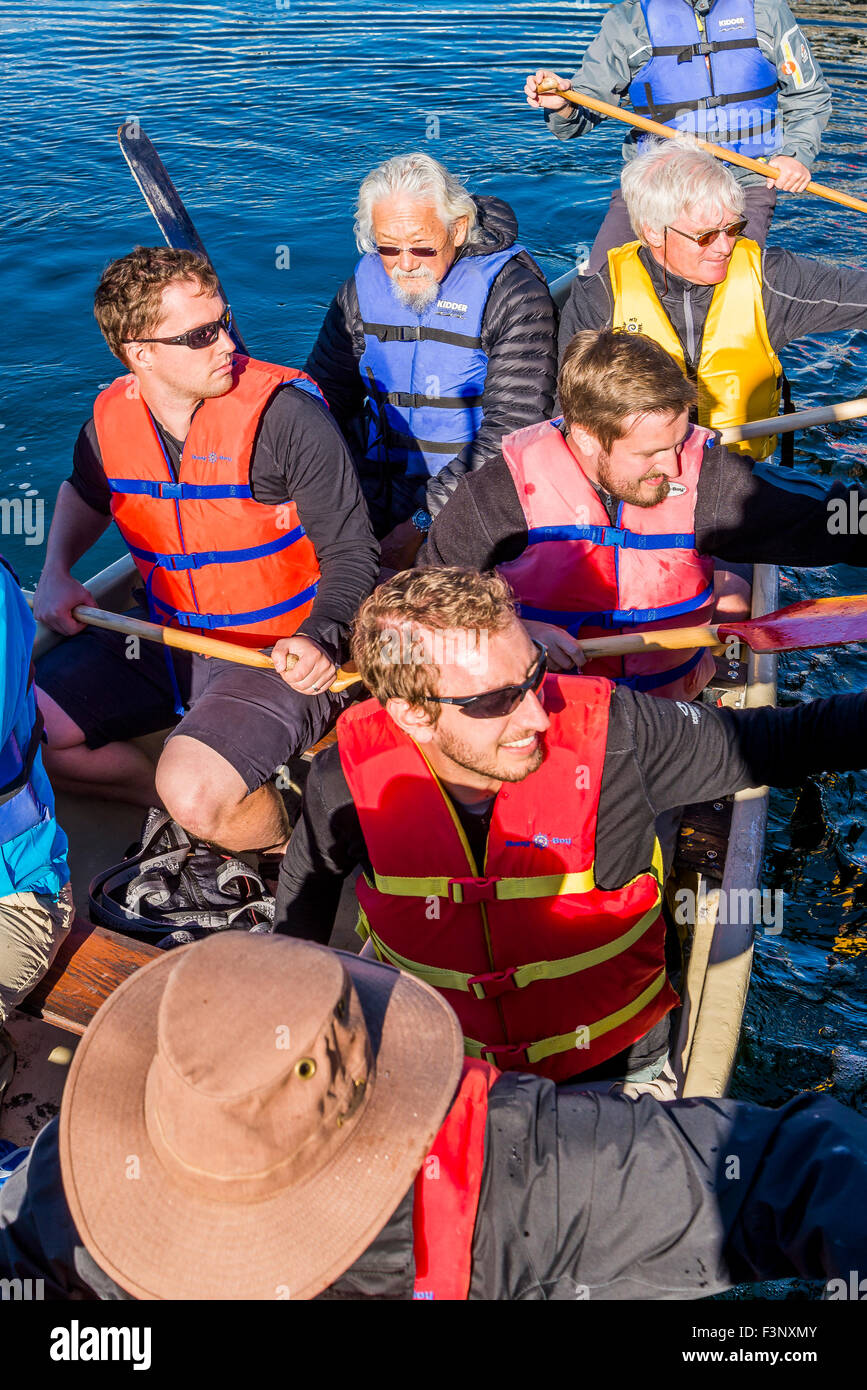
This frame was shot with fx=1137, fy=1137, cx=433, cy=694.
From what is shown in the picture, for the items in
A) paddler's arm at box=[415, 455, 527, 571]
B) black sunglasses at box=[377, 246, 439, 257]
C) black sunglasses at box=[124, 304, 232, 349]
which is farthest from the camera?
black sunglasses at box=[377, 246, 439, 257]

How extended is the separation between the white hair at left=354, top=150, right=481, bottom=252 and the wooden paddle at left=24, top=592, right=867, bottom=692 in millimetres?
1473

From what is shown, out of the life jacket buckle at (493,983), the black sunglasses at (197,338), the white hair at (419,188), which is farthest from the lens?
the white hair at (419,188)

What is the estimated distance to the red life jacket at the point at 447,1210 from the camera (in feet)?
4.40

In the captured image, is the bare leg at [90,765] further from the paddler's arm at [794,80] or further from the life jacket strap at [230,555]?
the paddler's arm at [794,80]

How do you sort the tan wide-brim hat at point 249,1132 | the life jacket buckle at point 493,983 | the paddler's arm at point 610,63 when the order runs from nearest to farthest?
1. the tan wide-brim hat at point 249,1132
2. the life jacket buckle at point 493,983
3. the paddler's arm at point 610,63

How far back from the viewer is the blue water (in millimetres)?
3799

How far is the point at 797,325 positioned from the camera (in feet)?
12.7

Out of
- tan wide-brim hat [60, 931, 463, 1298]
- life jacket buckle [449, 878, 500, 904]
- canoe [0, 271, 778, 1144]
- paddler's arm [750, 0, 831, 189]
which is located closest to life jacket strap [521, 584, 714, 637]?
canoe [0, 271, 778, 1144]

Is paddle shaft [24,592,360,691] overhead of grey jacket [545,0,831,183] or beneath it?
beneath

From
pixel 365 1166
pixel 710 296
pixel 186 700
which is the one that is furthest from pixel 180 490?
pixel 365 1166

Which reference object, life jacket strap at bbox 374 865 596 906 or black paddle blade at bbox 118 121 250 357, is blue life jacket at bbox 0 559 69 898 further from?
black paddle blade at bbox 118 121 250 357

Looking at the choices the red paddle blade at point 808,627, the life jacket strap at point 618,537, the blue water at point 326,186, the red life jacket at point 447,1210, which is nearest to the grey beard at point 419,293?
the life jacket strap at point 618,537

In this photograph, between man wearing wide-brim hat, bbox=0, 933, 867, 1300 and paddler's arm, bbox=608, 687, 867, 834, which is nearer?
man wearing wide-brim hat, bbox=0, 933, 867, 1300

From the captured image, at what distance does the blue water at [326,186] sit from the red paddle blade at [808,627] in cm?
121
